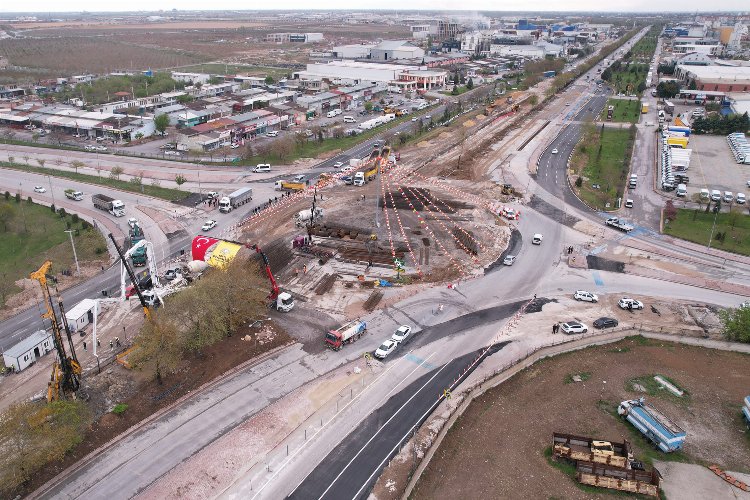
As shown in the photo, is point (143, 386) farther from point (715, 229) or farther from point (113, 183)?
point (715, 229)

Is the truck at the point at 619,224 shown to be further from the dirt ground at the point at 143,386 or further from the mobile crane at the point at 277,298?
the dirt ground at the point at 143,386

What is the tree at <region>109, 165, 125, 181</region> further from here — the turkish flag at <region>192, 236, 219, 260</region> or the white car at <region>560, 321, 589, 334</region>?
the white car at <region>560, 321, 589, 334</region>

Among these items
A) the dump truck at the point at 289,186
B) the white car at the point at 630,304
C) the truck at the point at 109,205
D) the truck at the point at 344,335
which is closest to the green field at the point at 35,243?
the truck at the point at 109,205

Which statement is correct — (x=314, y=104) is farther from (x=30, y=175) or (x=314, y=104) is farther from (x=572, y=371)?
(x=572, y=371)

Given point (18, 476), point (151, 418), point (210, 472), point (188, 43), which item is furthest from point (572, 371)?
point (188, 43)

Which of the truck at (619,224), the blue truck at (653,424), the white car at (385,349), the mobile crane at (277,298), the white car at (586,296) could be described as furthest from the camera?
the truck at (619,224)

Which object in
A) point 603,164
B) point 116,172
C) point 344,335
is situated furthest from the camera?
point 603,164

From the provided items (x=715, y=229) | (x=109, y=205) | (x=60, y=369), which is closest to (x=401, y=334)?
(x=60, y=369)
